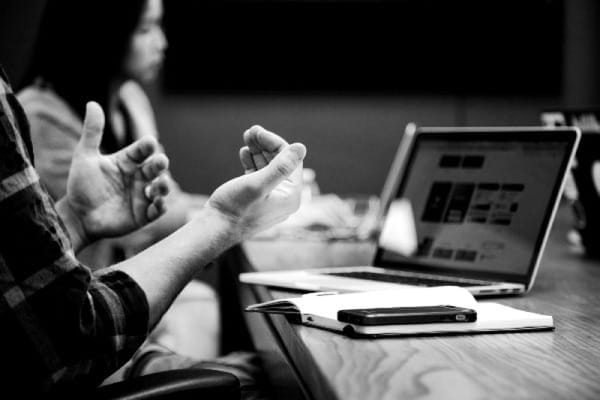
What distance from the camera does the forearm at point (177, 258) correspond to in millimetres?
896

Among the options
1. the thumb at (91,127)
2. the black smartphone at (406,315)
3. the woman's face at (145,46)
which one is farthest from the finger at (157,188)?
the woman's face at (145,46)

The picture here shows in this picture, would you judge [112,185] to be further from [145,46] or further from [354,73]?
[354,73]

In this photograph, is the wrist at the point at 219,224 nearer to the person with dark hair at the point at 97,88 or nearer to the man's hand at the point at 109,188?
the man's hand at the point at 109,188

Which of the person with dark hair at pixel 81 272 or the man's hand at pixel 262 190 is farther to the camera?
the man's hand at pixel 262 190

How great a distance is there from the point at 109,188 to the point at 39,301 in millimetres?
599

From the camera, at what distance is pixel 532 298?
1.08 m

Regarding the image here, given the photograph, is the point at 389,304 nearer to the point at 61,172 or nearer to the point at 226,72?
the point at 61,172

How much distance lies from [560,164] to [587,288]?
0.61 feet

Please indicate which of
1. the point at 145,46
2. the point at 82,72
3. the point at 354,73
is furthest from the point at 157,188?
the point at 354,73

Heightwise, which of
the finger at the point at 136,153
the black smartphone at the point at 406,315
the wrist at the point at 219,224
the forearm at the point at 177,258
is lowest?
the black smartphone at the point at 406,315

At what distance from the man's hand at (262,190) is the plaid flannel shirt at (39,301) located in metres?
0.21

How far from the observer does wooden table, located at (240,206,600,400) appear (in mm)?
606

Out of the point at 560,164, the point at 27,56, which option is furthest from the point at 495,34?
the point at 560,164

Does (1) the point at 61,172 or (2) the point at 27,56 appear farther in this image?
(2) the point at 27,56
